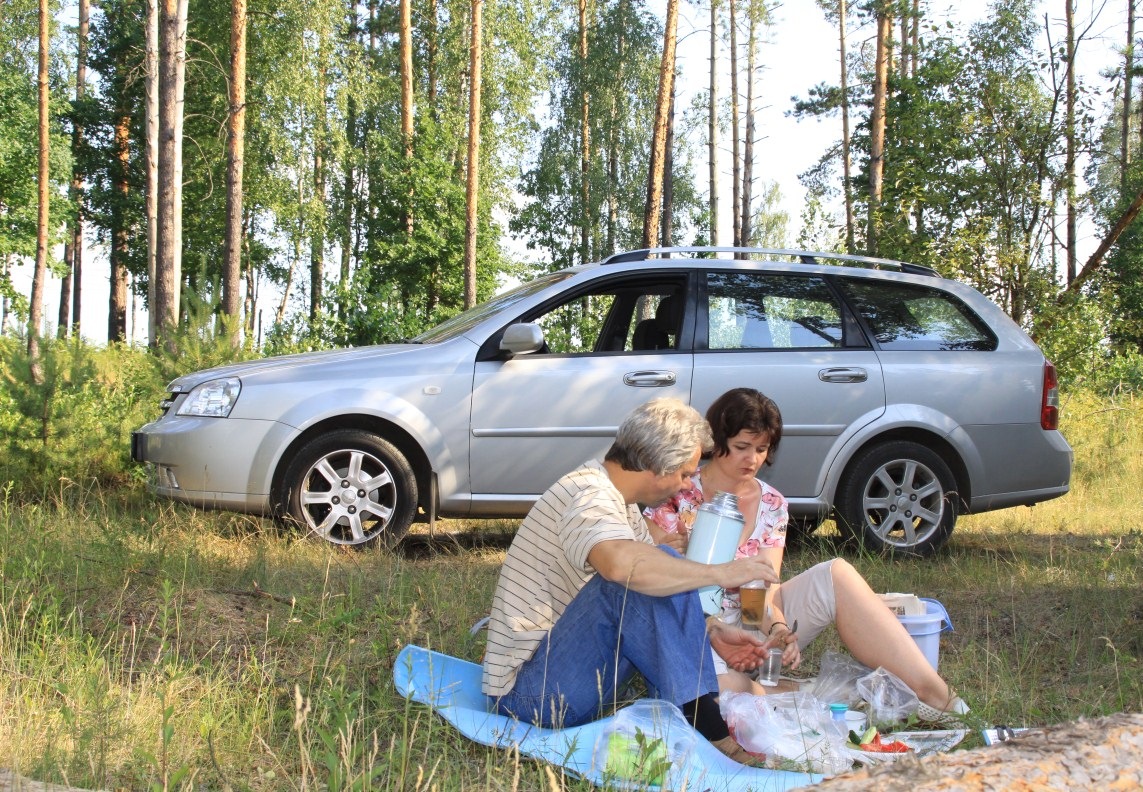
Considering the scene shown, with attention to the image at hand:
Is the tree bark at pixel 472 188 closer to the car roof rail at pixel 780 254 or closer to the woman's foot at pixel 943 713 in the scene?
the car roof rail at pixel 780 254

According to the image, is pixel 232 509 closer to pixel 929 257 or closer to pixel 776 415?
pixel 776 415

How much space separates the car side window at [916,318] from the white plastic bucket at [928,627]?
2.94 metres

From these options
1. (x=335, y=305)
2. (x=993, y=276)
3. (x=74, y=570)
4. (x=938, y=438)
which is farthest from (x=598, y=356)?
(x=335, y=305)

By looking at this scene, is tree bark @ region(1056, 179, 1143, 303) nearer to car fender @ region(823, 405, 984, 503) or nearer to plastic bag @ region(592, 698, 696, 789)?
car fender @ region(823, 405, 984, 503)

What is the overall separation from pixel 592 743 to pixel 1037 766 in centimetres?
164

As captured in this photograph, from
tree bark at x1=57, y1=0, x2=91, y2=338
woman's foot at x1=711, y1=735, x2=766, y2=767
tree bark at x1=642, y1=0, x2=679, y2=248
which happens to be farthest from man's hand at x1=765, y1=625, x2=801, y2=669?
tree bark at x1=57, y1=0, x2=91, y2=338

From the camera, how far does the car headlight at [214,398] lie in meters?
6.30

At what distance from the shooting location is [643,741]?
273cm

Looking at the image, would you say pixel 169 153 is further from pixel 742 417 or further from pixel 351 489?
pixel 742 417

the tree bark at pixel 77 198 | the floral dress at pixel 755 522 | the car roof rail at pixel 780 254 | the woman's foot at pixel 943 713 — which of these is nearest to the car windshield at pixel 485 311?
the car roof rail at pixel 780 254

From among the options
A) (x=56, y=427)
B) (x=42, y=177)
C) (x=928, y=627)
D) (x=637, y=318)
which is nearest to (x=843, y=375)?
(x=637, y=318)

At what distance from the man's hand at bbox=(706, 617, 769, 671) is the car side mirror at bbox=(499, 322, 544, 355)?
2.58 metres

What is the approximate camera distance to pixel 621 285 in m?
6.85

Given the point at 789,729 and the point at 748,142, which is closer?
the point at 789,729
